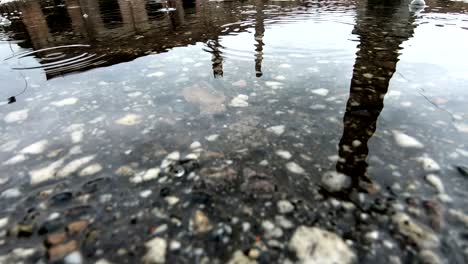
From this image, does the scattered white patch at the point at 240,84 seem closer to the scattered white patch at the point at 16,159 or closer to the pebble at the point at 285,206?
the pebble at the point at 285,206

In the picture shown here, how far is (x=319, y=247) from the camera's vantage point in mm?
1325

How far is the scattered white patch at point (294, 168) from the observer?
1830 mm

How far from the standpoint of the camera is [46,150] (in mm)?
2125

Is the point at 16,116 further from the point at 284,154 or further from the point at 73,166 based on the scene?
the point at 284,154


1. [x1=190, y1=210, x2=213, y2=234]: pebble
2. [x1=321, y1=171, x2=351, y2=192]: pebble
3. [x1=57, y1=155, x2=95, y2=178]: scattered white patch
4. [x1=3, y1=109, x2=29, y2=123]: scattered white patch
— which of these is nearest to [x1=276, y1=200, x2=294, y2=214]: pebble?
[x1=321, y1=171, x2=351, y2=192]: pebble

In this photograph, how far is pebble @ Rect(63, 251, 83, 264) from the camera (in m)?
1.29

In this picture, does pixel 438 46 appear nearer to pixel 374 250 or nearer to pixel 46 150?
pixel 374 250

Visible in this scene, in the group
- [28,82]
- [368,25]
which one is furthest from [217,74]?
[368,25]

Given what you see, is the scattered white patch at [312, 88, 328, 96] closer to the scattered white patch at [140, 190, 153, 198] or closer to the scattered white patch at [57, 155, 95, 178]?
the scattered white patch at [140, 190, 153, 198]

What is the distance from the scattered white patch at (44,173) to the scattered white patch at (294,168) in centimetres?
165

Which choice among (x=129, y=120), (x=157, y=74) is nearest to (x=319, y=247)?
(x=129, y=120)

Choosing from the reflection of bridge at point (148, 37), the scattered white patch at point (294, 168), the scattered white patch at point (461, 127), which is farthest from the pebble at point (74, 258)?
the scattered white patch at point (461, 127)

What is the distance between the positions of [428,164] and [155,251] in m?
1.84

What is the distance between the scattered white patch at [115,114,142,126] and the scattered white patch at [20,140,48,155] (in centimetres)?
59
